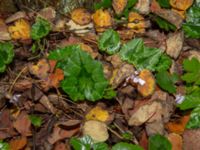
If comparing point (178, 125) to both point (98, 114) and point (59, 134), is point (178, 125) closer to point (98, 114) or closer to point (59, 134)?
point (98, 114)

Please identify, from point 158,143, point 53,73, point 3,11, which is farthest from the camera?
point 3,11

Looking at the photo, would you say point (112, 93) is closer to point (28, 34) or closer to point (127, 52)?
point (127, 52)

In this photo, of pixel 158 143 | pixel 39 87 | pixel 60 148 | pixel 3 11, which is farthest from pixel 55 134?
pixel 3 11

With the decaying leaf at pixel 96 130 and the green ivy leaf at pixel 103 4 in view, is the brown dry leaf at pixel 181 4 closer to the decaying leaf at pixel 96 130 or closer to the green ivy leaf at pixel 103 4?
the green ivy leaf at pixel 103 4

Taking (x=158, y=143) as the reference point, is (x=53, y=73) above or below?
above

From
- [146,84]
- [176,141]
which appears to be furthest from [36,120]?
[176,141]

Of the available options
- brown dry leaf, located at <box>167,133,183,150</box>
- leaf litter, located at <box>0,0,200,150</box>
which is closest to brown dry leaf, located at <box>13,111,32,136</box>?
leaf litter, located at <box>0,0,200,150</box>
